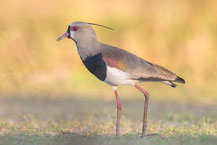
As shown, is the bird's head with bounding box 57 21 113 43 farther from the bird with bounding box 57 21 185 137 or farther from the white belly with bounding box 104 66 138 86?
the white belly with bounding box 104 66 138 86

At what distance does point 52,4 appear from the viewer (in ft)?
36.4

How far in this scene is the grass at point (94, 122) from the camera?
14.5ft

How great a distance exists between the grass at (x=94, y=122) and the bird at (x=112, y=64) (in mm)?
349

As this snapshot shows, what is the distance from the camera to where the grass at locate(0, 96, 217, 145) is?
14.5ft

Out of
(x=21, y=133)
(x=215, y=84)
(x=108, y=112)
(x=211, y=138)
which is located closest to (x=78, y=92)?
(x=108, y=112)

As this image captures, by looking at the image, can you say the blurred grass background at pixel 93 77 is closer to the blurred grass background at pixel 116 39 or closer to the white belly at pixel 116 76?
the blurred grass background at pixel 116 39

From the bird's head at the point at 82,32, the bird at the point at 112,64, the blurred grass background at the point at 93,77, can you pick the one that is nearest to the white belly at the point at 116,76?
the bird at the point at 112,64

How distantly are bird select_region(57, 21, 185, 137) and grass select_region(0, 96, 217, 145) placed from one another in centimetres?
35

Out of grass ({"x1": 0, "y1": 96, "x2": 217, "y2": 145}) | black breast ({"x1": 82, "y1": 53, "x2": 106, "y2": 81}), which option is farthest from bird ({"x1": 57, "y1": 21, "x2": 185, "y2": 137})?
grass ({"x1": 0, "y1": 96, "x2": 217, "y2": 145})

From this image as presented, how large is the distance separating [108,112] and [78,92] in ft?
7.22

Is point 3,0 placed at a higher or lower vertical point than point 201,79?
higher

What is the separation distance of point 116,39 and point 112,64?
6.49 m

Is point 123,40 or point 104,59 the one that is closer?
point 104,59

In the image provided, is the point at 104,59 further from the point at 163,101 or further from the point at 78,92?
the point at 78,92
